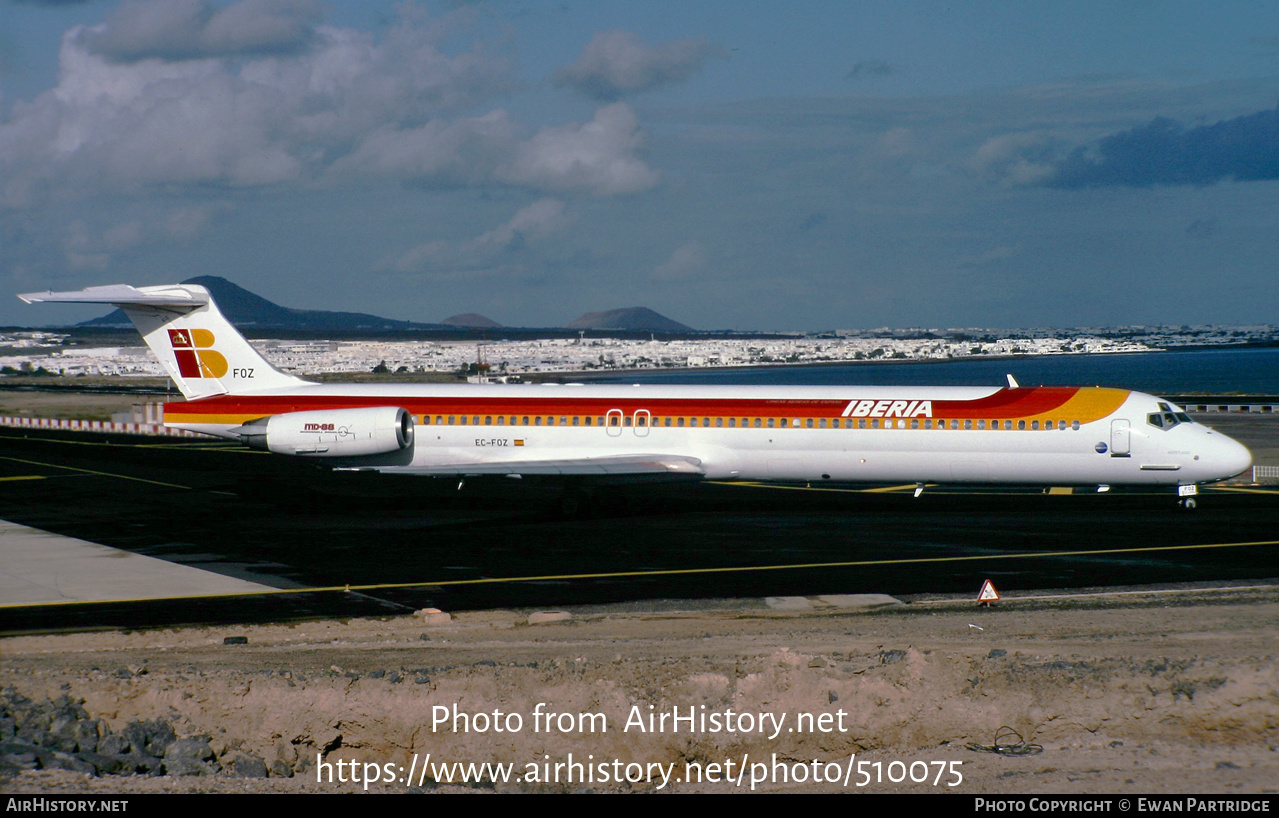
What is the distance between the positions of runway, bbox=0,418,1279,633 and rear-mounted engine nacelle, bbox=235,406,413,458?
5.59 feet

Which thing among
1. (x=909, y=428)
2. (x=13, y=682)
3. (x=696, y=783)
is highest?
(x=909, y=428)

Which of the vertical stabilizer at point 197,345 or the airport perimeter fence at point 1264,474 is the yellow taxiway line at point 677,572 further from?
the vertical stabilizer at point 197,345

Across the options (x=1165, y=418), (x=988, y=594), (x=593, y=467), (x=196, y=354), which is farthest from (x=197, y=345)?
(x=1165, y=418)

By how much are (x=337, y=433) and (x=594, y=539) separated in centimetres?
896

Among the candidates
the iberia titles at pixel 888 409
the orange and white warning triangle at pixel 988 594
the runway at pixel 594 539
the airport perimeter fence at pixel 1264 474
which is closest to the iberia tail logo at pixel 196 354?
the runway at pixel 594 539

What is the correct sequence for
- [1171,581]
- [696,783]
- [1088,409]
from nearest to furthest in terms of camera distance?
[696,783]
[1171,581]
[1088,409]

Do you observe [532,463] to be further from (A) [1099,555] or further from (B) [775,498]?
(A) [1099,555]

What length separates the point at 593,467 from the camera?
2880cm

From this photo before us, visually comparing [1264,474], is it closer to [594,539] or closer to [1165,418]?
[1165,418]

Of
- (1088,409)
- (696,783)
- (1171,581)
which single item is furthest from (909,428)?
(696,783)

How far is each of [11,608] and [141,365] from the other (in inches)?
6897

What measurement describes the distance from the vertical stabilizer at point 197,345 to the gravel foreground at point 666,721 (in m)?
18.8

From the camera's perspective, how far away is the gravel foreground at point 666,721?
11.2m

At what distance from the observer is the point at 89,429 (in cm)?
6350
